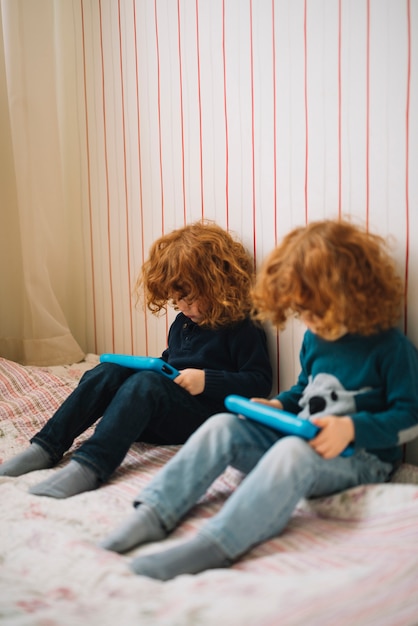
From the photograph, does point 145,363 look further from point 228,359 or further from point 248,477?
point 248,477

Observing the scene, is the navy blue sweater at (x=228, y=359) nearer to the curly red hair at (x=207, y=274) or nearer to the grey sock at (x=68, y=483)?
the curly red hair at (x=207, y=274)

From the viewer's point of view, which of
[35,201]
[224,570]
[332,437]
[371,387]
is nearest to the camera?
[224,570]

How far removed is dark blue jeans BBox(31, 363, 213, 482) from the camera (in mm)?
1227

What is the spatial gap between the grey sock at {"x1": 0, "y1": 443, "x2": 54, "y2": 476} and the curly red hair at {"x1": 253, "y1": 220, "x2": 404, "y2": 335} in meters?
0.58

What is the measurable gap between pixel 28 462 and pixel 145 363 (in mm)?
311

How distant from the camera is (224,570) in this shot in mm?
888

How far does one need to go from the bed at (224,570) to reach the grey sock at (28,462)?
0.16 ft

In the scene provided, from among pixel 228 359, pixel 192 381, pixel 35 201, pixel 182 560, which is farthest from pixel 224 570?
pixel 35 201

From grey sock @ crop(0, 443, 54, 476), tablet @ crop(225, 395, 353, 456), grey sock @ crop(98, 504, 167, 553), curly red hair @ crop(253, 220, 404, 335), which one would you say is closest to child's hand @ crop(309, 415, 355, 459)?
tablet @ crop(225, 395, 353, 456)

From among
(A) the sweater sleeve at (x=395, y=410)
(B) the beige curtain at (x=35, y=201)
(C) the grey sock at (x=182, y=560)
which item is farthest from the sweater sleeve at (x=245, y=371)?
(B) the beige curtain at (x=35, y=201)

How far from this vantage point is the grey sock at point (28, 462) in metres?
1.28

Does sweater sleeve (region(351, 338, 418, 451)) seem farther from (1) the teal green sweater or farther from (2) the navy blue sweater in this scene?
(2) the navy blue sweater

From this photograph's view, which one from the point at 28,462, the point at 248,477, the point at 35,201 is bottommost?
the point at 28,462

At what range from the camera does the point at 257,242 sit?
4.91ft
